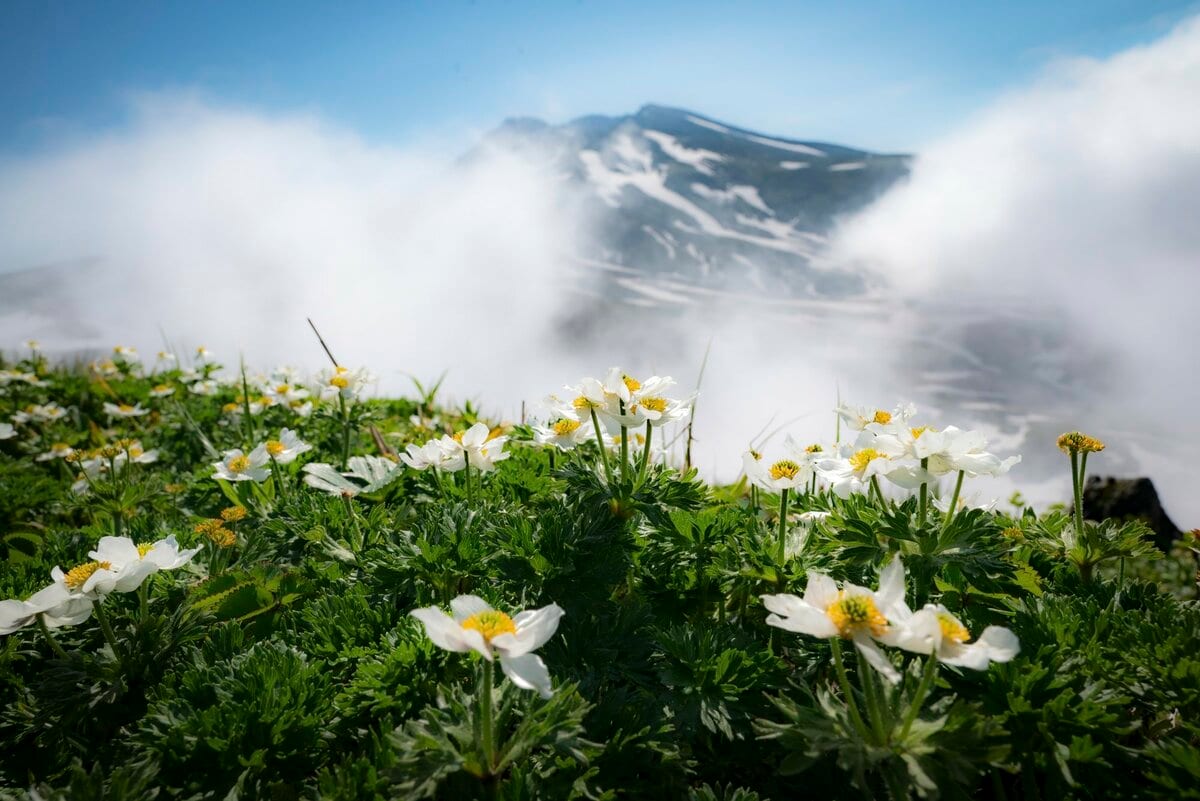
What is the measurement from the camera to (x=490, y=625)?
1.26m

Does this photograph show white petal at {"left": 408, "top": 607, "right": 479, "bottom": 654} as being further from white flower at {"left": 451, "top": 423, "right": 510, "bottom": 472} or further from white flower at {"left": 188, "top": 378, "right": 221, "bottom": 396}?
white flower at {"left": 188, "top": 378, "right": 221, "bottom": 396}

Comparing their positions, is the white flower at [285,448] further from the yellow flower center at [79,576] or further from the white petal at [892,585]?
the white petal at [892,585]

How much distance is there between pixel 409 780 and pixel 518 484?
1.30 m

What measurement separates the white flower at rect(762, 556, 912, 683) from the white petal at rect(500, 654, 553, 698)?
0.40 metres

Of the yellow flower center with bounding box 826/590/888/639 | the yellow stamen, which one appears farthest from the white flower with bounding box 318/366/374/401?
the yellow flower center with bounding box 826/590/888/639

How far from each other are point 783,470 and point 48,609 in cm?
189

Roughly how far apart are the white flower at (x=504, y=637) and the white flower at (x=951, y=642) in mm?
614

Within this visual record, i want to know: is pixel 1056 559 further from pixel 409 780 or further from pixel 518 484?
pixel 409 780

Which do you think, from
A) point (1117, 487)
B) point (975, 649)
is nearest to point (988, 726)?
point (975, 649)

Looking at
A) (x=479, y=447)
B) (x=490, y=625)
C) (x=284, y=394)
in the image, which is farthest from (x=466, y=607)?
(x=284, y=394)

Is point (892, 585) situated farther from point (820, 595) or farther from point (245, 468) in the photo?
point (245, 468)

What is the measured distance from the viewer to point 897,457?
→ 5.67 ft

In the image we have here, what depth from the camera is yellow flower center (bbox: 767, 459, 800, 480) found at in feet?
6.18

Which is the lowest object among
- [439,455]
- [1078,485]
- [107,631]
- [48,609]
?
[107,631]
